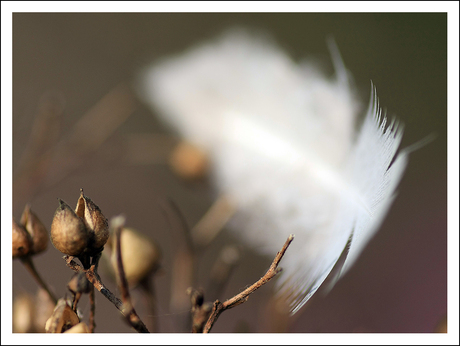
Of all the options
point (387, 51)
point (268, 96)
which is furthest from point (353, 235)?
point (387, 51)

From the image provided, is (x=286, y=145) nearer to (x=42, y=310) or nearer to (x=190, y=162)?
(x=190, y=162)

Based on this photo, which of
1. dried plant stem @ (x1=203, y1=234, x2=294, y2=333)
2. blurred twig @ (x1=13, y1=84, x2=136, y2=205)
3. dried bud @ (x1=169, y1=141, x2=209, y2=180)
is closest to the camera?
dried plant stem @ (x1=203, y1=234, x2=294, y2=333)

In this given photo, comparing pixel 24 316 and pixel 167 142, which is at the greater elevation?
pixel 167 142

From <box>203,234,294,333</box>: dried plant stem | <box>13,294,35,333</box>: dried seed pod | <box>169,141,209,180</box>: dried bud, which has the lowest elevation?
<box>13,294,35,333</box>: dried seed pod

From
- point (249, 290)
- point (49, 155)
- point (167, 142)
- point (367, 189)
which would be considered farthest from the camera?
point (167, 142)

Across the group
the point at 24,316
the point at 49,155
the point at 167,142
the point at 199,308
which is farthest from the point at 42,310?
the point at 167,142

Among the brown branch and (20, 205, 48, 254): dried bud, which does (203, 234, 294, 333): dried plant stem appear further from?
(20, 205, 48, 254): dried bud

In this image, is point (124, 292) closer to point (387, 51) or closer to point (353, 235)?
point (353, 235)

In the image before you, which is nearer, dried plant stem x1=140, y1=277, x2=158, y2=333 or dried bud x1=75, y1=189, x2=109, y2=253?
dried bud x1=75, y1=189, x2=109, y2=253

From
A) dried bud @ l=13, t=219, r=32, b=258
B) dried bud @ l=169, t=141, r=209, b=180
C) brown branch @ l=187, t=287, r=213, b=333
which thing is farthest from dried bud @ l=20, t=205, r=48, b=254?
dried bud @ l=169, t=141, r=209, b=180
